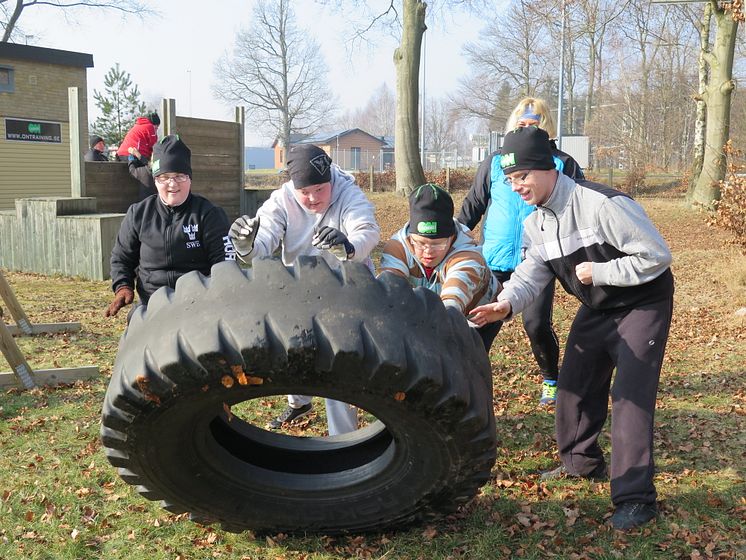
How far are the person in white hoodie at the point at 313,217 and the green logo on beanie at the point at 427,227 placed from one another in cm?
36

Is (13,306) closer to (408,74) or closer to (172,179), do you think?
(172,179)

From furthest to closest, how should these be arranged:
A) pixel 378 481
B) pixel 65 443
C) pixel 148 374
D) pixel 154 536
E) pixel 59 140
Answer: pixel 59 140
pixel 65 443
pixel 154 536
pixel 378 481
pixel 148 374

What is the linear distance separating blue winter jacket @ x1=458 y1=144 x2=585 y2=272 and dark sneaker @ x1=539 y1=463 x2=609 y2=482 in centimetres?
135

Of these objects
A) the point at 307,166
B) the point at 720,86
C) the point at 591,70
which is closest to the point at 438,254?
the point at 307,166

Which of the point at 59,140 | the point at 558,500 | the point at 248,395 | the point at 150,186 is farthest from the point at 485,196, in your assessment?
the point at 59,140

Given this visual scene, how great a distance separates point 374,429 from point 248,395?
996mm

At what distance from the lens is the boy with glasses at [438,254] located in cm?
361

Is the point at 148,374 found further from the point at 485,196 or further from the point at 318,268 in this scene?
the point at 485,196

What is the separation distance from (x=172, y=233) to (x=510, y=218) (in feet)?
7.15

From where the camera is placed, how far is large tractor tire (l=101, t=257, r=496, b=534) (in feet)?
8.57

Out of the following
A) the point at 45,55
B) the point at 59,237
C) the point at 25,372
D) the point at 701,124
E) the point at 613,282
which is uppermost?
the point at 45,55

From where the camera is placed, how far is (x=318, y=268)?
109 inches

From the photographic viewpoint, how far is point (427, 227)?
362 centimetres

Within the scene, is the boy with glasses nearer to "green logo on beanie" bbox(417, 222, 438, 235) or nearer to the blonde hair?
"green logo on beanie" bbox(417, 222, 438, 235)
